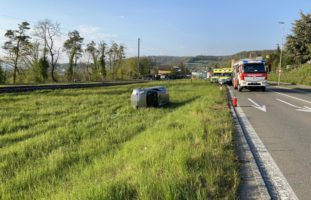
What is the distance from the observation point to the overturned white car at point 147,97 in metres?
15.4

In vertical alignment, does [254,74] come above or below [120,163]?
above

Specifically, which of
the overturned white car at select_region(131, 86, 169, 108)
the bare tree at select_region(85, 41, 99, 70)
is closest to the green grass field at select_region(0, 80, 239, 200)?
the overturned white car at select_region(131, 86, 169, 108)

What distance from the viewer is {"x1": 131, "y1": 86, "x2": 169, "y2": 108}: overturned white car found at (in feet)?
50.4

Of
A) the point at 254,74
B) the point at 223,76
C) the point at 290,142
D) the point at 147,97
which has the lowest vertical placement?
the point at 290,142

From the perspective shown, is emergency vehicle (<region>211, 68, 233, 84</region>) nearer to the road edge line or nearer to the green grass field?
the green grass field

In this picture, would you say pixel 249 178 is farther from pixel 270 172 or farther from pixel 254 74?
pixel 254 74

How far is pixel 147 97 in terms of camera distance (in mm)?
15578

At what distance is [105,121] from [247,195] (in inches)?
324

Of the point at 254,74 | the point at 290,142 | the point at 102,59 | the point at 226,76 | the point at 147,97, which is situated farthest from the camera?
the point at 102,59

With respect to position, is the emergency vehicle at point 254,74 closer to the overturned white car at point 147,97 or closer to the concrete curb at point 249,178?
the overturned white car at point 147,97

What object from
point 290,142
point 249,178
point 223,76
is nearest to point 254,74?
point 290,142

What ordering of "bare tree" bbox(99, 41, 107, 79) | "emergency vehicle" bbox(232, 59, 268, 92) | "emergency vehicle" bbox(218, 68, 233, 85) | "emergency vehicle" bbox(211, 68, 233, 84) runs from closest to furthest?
1. "emergency vehicle" bbox(232, 59, 268, 92)
2. "emergency vehicle" bbox(218, 68, 233, 85)
3. "emergency vehicle" bbox(211, 68, 233, 84)
4. "bare tree" bbox(99, 41, 107, 79)

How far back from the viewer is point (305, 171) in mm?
5410

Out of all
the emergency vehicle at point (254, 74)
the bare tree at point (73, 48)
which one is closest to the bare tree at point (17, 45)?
the bare tree at point (73, 48)
